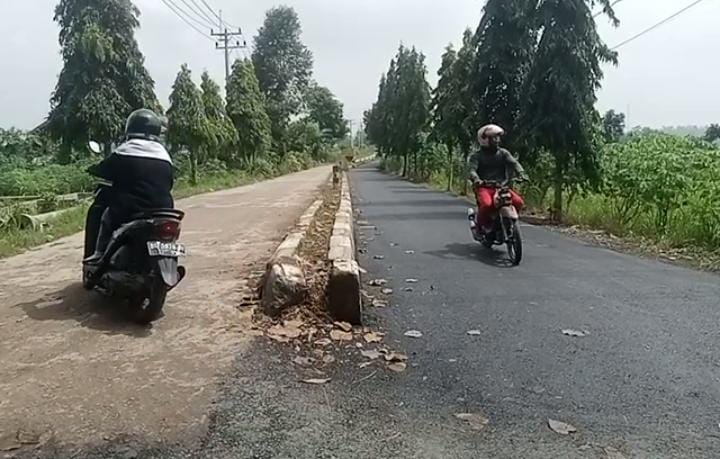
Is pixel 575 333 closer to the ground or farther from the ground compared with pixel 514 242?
closer to the ground

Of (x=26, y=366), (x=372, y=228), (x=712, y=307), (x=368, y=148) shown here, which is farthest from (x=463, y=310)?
(x=368, y=148)

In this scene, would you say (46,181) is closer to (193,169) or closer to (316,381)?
(193,169)

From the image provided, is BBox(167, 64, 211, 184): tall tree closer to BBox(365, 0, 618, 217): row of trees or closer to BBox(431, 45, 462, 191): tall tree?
BBox(431, 45, 462, 191): tall tree

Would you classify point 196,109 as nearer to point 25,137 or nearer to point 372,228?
point 25,137

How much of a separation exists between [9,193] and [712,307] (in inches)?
848

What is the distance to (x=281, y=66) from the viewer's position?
56.2m

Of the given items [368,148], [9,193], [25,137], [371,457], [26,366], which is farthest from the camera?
[368,148]

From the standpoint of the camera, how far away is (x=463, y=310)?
530cm

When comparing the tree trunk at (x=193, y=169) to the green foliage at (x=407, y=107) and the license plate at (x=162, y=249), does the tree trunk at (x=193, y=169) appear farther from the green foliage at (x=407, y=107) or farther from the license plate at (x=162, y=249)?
the license plate at (x=162, y=249)

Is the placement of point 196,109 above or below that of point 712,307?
above

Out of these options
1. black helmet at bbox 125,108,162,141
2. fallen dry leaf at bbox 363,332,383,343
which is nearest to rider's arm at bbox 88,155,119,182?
black helmet at bbox 125,108,162,141

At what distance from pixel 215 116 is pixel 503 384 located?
93.3 ft

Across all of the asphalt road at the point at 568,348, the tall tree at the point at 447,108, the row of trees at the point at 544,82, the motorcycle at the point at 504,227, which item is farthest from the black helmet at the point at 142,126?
the tall tree at the point at 447,108

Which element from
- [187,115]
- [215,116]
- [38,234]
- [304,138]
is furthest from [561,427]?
[304,138]
